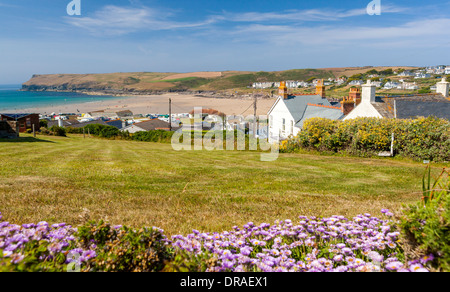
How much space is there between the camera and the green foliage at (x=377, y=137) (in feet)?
47.0

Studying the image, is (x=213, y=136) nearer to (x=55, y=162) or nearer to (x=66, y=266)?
(x=55, y=162)

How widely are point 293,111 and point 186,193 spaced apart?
958 inches

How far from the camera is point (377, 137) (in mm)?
16031

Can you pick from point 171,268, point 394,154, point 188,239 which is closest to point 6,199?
point 188,239

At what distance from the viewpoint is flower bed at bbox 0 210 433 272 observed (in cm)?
263

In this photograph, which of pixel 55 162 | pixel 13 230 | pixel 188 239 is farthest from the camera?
pixel 55 162

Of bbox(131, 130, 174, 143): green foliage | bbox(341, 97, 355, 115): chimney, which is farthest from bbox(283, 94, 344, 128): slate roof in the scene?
bbox(131, 130, 174, 143): green foliage

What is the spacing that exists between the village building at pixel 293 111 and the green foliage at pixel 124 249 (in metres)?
26.1

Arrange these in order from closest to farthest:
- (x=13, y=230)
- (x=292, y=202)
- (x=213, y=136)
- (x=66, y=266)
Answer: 1. (x=66, y=266)
2. (x=13, y=230)
3. (x=292, y=202)
4. (x=213, y=136)

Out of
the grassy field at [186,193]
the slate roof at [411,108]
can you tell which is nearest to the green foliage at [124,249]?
the grassy field at [186,193]

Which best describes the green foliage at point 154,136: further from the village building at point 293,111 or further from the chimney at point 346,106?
the chimney at point 346,106

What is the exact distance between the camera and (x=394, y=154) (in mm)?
15984

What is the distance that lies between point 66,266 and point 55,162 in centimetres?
987

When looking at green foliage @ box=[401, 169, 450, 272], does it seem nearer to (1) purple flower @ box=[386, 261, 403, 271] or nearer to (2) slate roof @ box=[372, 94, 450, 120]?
(1) purple flower @ box=[386, 261, 403, 271]
